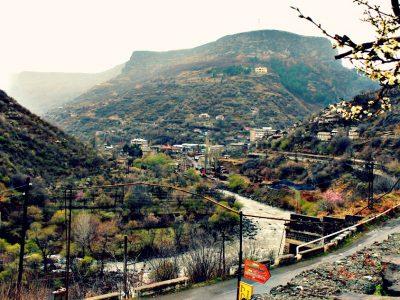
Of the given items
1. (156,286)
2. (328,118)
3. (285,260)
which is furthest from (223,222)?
(328,118)

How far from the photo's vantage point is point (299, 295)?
8.68 m

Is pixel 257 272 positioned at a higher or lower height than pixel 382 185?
higher

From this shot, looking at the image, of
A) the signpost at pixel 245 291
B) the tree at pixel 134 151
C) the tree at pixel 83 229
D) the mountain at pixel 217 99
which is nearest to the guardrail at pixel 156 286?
the signpost at pixel 245 291

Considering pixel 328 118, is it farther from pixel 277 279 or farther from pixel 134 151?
pixel 277 279

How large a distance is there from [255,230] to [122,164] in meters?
23.0

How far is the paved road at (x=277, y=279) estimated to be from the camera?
10320 mm

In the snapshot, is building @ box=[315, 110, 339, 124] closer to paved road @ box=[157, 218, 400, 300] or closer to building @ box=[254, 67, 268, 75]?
paved road @ box=[157, 218, 400, 300]

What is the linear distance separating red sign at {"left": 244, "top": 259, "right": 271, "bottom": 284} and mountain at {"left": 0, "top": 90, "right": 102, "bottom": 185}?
102ft

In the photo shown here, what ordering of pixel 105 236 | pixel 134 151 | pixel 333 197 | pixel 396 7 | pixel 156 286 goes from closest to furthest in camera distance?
pixel 396 7 < pixel 156 286 < pixel 105 236 < pixel 333 197 < pixel 134 151

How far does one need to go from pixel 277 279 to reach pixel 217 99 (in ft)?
361

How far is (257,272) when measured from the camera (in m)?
6.43

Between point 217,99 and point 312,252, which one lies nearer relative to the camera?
point 312,252

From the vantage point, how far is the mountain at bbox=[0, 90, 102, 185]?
38.2 metres

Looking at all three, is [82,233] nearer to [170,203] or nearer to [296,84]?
[170,203]
